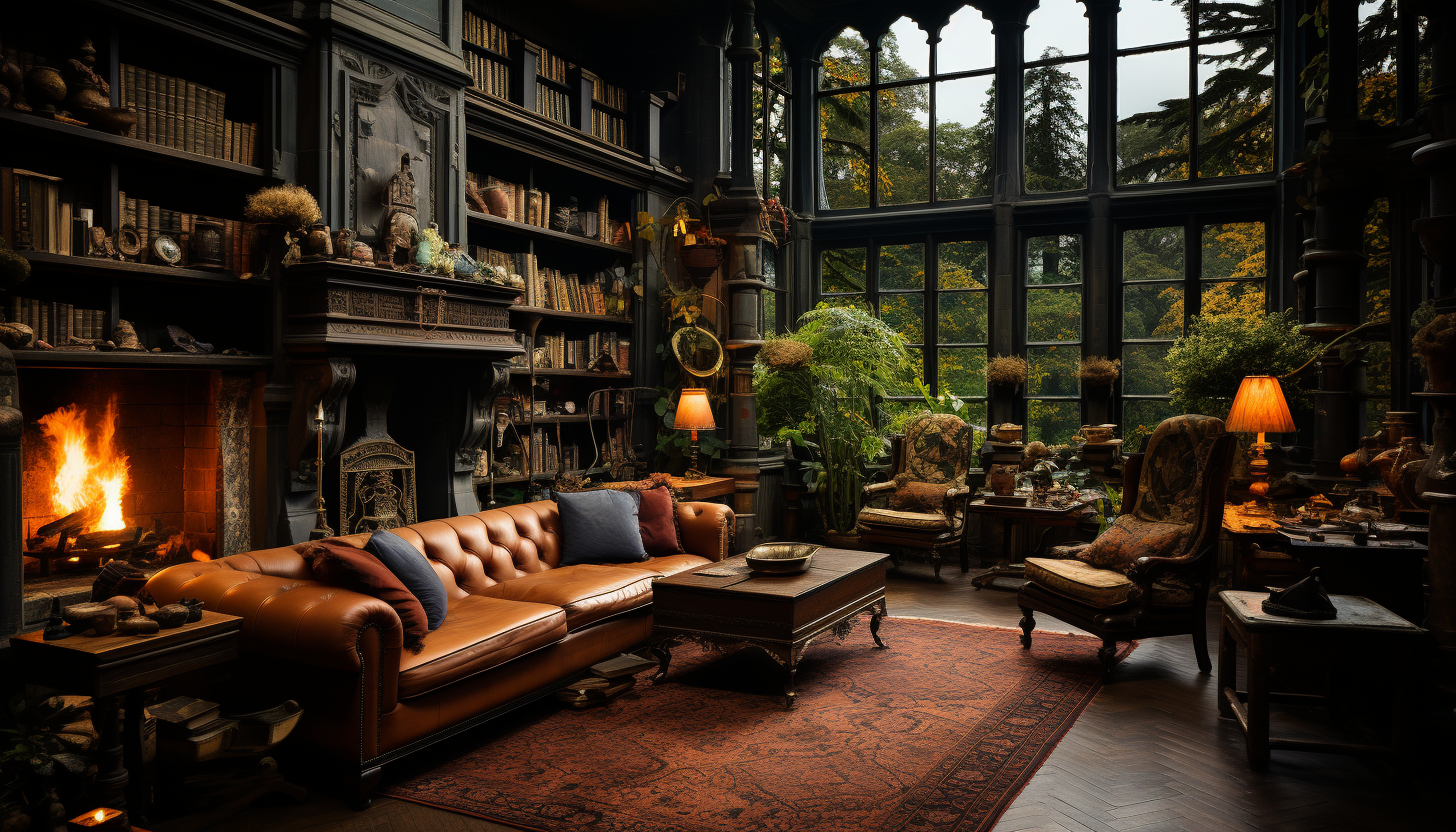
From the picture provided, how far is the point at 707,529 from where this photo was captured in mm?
5777

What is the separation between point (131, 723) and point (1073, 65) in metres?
8.61

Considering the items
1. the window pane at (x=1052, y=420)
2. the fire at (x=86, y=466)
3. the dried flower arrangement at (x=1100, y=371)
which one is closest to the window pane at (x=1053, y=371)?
the window pane at (x=1052, y=420)

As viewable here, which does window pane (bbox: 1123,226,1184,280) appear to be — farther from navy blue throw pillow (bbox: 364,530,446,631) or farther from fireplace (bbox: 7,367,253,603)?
fireplace (bbox: 7,367,253,603)

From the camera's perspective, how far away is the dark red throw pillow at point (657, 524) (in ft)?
18.6

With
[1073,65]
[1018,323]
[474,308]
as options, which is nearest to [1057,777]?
[474,308]

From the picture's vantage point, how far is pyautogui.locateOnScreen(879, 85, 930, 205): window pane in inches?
360

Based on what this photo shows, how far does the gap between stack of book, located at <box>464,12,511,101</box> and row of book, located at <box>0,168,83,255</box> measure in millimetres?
2934

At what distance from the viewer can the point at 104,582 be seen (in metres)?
3.43

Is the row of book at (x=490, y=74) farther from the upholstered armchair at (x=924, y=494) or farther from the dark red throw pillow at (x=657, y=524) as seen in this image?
the upholstered armchair at (x=924, y=494)

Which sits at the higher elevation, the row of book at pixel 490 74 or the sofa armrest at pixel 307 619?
the row of book at pixel 490 74

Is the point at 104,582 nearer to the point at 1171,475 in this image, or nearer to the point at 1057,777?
the point at 1057,777

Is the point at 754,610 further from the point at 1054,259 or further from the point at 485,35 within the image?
the point at 1054,259

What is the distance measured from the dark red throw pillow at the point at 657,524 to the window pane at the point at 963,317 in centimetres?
428

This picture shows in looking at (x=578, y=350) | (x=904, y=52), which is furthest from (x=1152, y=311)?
(x=578, y=350)
